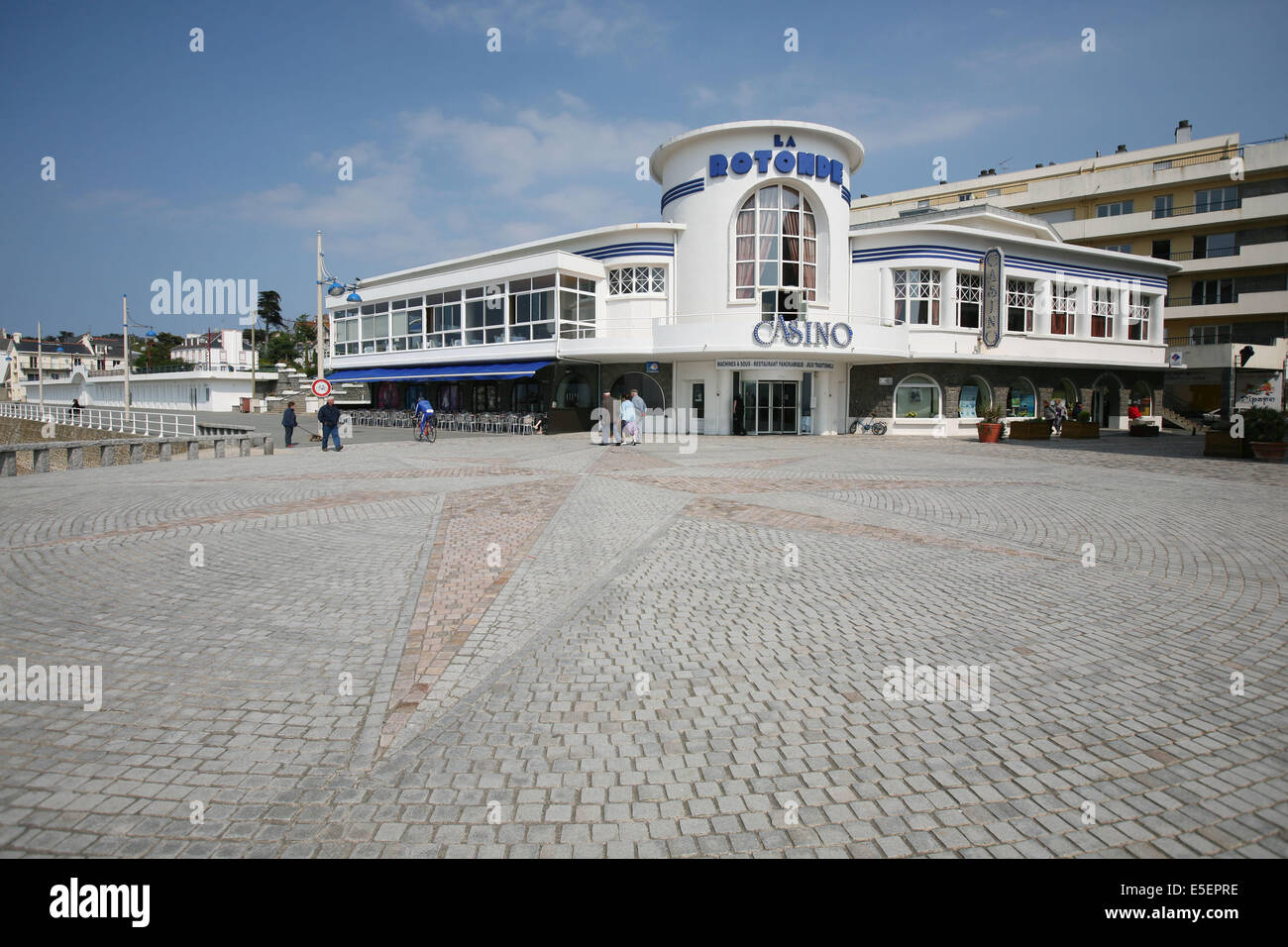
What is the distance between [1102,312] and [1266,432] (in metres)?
21.2

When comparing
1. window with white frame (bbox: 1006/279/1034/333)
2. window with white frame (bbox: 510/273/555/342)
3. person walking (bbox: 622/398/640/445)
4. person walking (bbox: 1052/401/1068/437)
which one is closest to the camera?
person walking (bbox: 622/398/640/445)

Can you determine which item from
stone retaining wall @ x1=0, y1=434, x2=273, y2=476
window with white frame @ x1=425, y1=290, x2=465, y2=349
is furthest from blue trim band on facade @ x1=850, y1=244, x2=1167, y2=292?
stone retaining wall @ x1=0, y1=434, x2=273, y2=476

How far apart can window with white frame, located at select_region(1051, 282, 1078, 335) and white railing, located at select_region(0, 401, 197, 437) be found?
131ft

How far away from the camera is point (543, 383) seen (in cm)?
3159

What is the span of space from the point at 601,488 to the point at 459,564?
6062 millimetres

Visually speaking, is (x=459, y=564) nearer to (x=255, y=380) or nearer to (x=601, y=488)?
(x=601, y=488)

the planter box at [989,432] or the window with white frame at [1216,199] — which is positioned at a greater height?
the window with white frame at [1216,199]

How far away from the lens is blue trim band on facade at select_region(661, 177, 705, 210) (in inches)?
1209

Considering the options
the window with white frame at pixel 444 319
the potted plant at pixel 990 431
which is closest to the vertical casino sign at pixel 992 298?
the potted plant at pixel 990 431

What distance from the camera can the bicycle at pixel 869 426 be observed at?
3148 centimetres

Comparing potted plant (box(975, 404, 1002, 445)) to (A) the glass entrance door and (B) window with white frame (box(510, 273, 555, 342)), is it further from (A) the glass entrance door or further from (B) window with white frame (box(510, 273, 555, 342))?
(B) window with white frame (box(510, 273, 555, 342))

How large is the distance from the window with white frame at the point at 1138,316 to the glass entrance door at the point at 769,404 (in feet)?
68.9

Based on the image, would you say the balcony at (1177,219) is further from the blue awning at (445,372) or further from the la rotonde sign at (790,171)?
the blue awning at (445,372)

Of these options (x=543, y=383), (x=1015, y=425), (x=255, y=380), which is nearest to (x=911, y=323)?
(x=1015, y=425)
